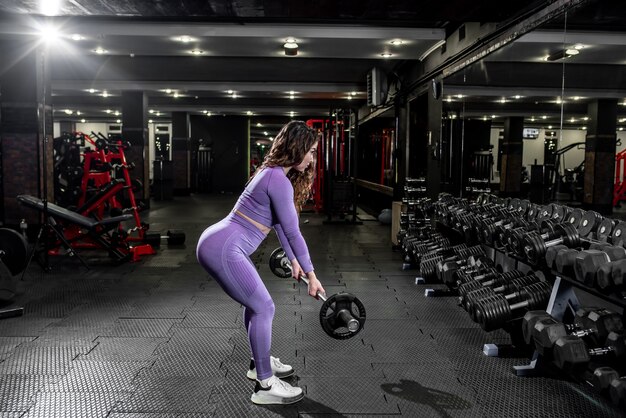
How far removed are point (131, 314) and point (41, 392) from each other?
1.14m

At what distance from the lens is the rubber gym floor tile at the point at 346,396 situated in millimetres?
2051

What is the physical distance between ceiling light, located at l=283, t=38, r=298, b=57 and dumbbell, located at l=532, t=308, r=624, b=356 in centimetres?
406

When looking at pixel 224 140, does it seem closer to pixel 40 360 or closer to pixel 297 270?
pixel 40 360

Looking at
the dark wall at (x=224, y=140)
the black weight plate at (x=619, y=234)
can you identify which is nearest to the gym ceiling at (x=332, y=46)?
the black weight plate at (x=619, y=234)

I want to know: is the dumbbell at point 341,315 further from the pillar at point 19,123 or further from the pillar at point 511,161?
the pillar at point 19,123

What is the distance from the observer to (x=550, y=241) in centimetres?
240

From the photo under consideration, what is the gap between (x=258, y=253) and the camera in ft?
18.5

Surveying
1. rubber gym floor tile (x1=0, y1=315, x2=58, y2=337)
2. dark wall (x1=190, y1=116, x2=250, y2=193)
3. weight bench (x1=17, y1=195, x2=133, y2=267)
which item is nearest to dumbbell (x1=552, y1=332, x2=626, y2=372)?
rubber gym floor tile (x1=0, y1=315, x2=58, y2=337)

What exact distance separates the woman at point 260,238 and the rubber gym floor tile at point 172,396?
231 millimetres

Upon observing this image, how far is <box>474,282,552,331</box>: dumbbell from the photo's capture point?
246 cm

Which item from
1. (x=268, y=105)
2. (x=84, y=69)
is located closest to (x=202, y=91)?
(x=84, y=69)

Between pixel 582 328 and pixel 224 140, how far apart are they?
14150 mm

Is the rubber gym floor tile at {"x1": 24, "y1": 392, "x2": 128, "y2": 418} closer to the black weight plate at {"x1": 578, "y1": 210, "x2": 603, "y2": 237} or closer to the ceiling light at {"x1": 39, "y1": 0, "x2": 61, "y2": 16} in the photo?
the black weight plate at {"x1": 578, "y1": 210, "x2": 603, "y2": 237}

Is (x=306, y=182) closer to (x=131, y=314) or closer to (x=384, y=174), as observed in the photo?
(x=131, y=314)
